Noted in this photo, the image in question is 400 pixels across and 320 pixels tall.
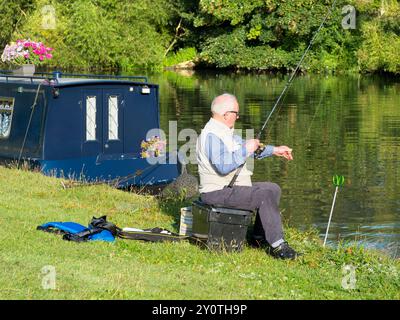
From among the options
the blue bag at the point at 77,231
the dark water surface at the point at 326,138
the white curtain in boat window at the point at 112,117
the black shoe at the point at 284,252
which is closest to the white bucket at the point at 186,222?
the blue bag at the point at 77,231

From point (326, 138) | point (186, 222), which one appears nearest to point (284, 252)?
point (186, 222)

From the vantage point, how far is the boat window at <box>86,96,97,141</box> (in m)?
17.6

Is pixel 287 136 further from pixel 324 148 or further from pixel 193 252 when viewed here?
pixel 193 252

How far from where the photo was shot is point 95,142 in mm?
17734

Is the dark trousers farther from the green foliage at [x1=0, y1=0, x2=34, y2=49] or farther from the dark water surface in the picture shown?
the green foliage at [x1=0, y1=0, x2=34, y2=49]

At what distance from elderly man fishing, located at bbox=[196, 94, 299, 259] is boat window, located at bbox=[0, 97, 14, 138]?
917 centimetres

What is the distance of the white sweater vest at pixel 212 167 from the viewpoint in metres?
9.52

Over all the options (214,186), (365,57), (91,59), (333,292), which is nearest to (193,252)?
(214,186)

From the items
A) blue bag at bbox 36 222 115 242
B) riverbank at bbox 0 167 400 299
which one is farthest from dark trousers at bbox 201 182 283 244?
blue bag at bbox 36 222 115 242

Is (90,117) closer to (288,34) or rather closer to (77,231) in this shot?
(77,231)

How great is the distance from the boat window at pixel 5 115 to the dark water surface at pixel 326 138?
4776 mm

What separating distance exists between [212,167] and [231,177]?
0.74 feet

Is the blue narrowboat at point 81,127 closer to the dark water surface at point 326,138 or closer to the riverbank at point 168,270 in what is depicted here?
the dark water surface at point 326,138
